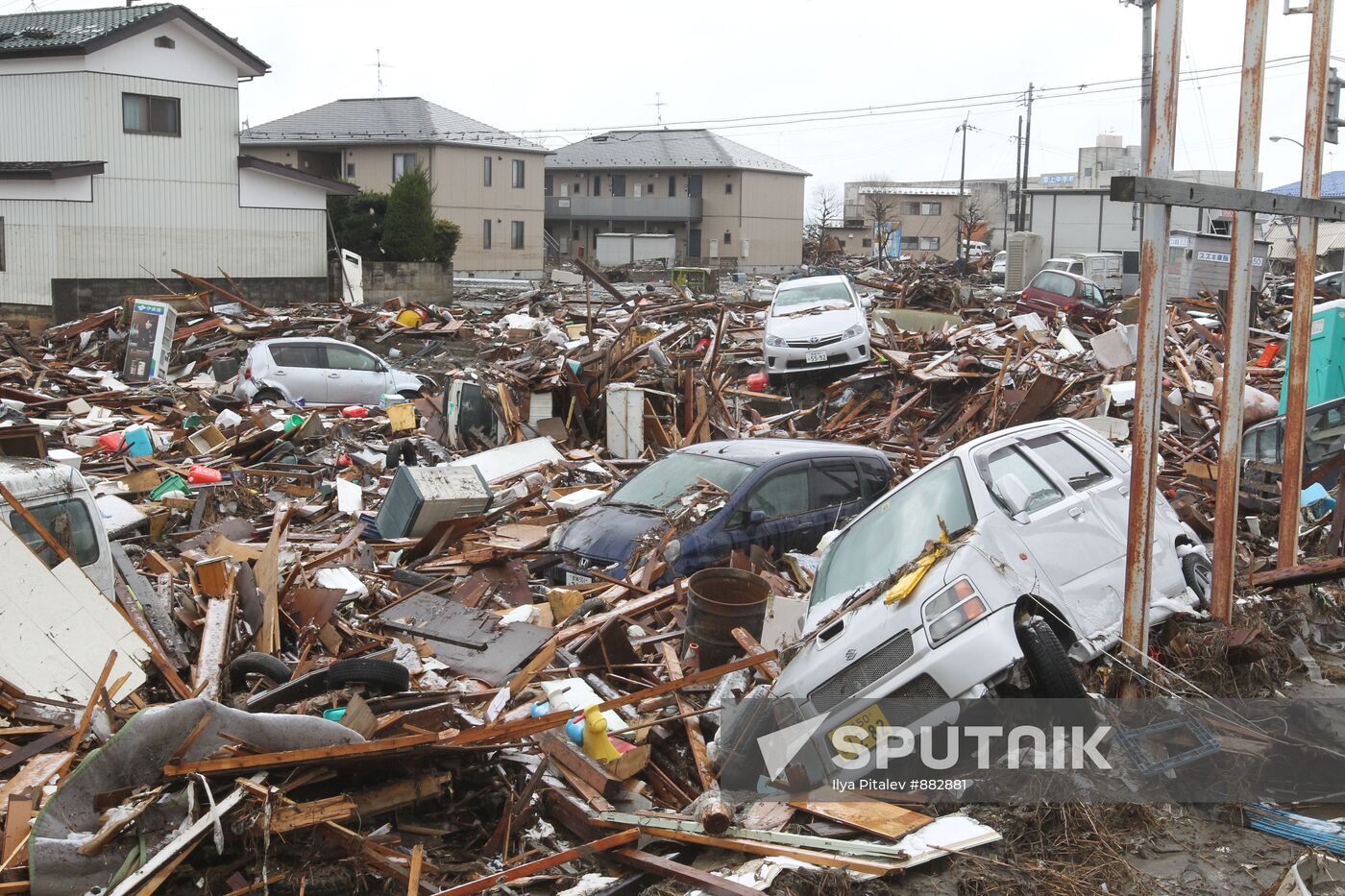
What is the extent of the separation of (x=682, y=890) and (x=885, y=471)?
22.7 ft

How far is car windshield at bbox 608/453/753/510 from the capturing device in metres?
10.4

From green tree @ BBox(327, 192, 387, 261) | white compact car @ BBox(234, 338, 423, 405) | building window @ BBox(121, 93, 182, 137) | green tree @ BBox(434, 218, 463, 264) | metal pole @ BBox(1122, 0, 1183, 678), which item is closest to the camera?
metal pole @ BBox(1122, 0, 1183, 678)

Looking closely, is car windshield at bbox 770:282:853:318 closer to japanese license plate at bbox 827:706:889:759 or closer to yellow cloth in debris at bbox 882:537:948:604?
yellow cloth in debris at bbox 882:537:948:604

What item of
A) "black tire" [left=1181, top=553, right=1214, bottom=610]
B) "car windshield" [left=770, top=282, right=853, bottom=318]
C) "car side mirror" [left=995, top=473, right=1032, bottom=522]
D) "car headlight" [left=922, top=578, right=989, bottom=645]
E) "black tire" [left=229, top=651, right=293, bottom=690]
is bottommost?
"black tire" [left=229, top=651, right=293, bottom=690]

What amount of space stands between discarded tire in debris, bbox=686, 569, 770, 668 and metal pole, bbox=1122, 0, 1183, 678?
2.46 meters

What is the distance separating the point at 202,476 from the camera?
45.3 feet

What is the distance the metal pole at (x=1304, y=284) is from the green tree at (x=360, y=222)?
3590 centimetres

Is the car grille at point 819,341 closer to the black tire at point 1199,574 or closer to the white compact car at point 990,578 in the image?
the white compact car at point 990,578

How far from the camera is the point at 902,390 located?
18875 mm

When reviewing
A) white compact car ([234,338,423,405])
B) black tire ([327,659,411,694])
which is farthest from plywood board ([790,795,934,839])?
white compact car ([234,338,423,405])

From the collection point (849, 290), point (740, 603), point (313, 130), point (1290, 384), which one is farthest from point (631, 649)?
point (313, 130)

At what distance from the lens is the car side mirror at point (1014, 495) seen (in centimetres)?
640

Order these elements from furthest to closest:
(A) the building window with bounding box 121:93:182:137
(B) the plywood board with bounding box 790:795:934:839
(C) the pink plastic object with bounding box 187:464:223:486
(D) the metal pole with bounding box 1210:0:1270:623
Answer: (A) the building window with bounding box 121:93:182:137 → (C) the pink plastic object with bounding box 187:464:223:486 → (D) the metal pole with bounding box 1210:0:1270:623 → (B) the plywood board with bounding box 790:795:934:839

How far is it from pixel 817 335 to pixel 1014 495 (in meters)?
14.1
